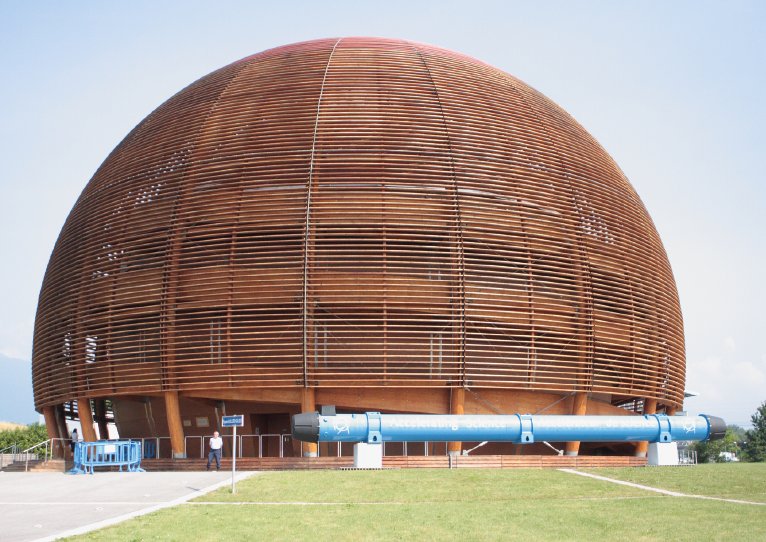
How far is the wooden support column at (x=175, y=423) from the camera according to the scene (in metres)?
25.3

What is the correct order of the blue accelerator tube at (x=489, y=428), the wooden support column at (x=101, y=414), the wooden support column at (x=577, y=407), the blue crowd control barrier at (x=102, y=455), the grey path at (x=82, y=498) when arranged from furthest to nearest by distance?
the wooden support column at (x=101, y=414), the wooden support column at (x=577, y=407), the blue crowd control barrier at (x=102, y=455), the blue accelerator tube at (x=489, y=428), the grey path at (x=82, y=498)

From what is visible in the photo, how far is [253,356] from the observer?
24.1 metres

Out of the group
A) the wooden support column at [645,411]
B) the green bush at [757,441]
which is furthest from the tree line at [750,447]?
the wooden support column at [645,411]

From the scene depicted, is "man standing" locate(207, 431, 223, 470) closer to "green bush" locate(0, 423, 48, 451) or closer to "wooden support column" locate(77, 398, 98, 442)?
"wooden support column" locate(77, 398, 98, 442)

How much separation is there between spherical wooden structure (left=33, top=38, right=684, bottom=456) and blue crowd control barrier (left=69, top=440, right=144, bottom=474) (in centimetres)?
192

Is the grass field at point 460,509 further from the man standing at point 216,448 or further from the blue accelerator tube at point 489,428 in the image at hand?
the man standing at point 216,448

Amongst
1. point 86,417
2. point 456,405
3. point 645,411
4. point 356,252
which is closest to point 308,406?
point 456,405

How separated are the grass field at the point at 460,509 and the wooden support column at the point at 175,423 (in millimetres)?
6053

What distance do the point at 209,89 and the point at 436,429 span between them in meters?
14.3

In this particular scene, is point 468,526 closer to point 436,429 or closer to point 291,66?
point 436,429

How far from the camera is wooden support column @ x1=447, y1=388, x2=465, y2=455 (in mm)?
24688

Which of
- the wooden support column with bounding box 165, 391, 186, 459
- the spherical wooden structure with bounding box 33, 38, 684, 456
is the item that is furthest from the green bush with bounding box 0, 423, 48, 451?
the wooden support column with bounding box 165, 391, 186, 459

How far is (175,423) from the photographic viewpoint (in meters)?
25.6

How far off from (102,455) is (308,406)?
564 cm
